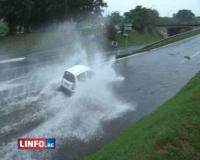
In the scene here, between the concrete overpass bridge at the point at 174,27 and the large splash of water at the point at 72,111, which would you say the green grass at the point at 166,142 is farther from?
the concrete overpass bridge at the point at 174,27

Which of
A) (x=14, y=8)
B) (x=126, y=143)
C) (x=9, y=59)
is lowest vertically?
(x=9, y=59)

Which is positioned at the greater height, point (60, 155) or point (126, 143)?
point (126, 143)

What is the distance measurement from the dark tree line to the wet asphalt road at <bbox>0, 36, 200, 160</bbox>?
25.0 meters

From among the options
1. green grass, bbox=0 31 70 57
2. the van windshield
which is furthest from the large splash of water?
green grass, bbox=0 31 70 57

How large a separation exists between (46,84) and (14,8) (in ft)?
108

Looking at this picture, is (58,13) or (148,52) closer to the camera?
(148,52)

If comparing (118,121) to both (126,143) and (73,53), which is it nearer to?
(126,143)

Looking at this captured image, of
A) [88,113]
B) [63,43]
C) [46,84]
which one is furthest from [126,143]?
[63,43]

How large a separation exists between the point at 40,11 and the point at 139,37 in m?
24.9

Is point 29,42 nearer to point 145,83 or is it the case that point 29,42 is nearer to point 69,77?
point 145,83

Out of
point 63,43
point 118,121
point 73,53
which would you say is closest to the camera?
point 118,121

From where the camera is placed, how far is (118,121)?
54.4 ft

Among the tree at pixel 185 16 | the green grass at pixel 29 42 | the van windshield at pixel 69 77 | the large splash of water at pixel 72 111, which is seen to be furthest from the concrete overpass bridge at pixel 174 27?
the van windshield at pixel 69 77

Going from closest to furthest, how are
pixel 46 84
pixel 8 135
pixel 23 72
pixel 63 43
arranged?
pixel 8 135 → pixel 46 84 → pixel 23 72 → pixel 63 43
